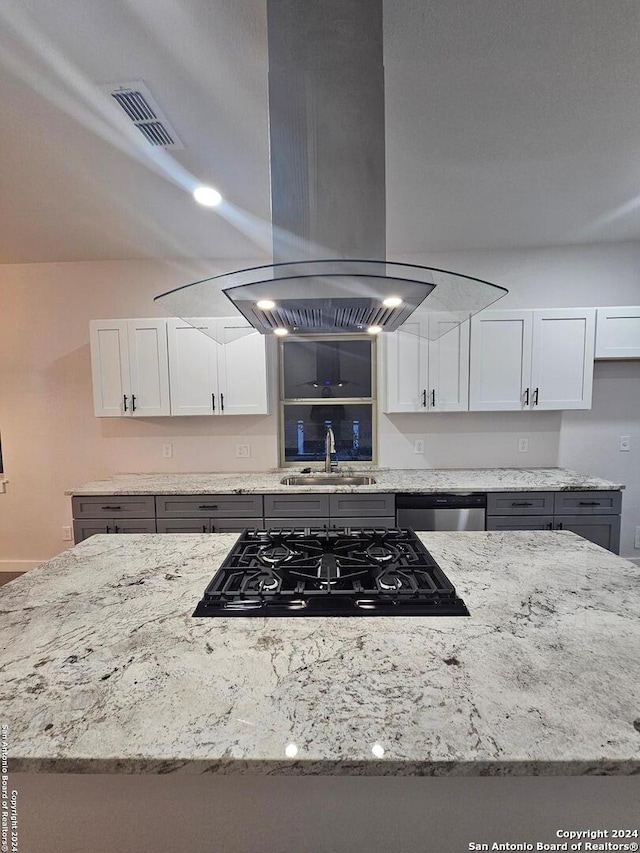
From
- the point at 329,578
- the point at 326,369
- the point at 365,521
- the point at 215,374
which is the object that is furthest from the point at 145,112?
the point at 365,521

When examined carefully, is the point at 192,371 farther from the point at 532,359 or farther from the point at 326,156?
the point at 532,359

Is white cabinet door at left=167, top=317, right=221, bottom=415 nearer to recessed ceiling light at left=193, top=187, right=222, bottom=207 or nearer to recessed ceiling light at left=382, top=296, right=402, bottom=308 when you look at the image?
recessed ceiling light at left=193, top=187, right=222, bottom=207

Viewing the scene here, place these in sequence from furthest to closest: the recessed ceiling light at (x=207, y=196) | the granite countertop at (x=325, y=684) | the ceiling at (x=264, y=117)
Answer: the recessed ceiling light at (x=207, y=196) → the ceiling at (x=264, y=117) → the granite countertop at (x=325, y=684)

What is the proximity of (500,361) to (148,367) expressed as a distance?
2886 millimetres

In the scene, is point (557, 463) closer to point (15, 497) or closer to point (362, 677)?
point (362, 677)

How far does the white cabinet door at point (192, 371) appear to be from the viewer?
3.25 meters

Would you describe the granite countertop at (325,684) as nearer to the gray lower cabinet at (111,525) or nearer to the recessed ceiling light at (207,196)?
the gray lower cabinet at (111,525)

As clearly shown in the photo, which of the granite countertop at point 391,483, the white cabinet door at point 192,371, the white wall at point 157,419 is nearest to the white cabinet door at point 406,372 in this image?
the white wall at point 157,419

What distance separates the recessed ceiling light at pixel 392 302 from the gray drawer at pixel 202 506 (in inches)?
81.3

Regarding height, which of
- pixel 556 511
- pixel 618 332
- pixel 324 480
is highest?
pixel 618 332

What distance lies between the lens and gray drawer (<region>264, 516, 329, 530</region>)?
9.59 feet

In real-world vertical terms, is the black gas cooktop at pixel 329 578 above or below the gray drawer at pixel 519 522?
above

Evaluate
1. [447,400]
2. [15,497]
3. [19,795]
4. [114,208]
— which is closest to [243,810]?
[19,795]

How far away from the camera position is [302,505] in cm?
292
